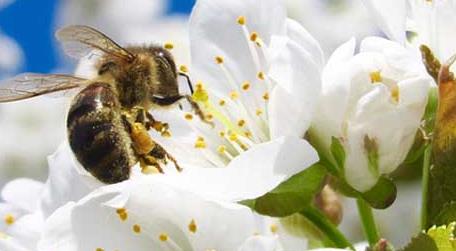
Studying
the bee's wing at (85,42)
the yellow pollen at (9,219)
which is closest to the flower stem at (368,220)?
the bee's wing at (85,42)

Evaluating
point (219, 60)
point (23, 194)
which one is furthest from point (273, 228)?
point (23, 194)

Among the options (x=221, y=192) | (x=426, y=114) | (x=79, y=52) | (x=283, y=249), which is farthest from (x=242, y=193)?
(x=79, y=52)

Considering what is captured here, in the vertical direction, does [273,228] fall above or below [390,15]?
below

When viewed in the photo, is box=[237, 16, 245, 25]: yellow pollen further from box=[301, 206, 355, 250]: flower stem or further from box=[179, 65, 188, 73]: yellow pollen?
box=[301, 206, 355, 250]: flower stem

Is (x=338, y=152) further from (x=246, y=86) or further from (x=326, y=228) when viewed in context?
(x=246, y=86)

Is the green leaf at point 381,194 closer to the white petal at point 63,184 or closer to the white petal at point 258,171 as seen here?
the white petal at point 258,171

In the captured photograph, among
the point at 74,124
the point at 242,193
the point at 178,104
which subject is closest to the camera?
the point at 242,193

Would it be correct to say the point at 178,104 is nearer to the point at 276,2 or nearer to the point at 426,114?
the point at 276,2

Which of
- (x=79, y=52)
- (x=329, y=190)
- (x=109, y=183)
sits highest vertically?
(x=79, y=52)
